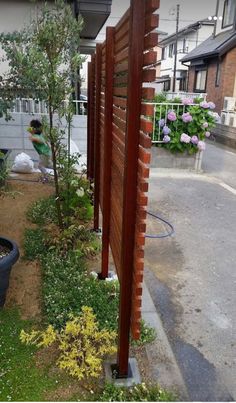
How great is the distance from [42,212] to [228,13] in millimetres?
17688

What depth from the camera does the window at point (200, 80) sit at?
65.2 ft

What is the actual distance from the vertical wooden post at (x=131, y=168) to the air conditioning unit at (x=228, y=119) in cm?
1141

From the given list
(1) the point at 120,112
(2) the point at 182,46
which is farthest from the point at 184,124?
(2) the point at 182,46

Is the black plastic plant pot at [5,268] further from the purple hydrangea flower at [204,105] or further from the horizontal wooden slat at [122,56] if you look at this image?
the purple hydrangea flower at [204,105]

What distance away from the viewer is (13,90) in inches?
171

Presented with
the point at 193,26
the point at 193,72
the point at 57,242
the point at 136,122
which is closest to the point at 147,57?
the point at 136,122

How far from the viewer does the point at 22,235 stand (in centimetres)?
388

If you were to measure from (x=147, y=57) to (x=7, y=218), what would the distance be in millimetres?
3203

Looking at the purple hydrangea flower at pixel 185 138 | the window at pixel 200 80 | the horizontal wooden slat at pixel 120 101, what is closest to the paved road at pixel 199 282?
the purple hydrangea flower at pixel 185 138

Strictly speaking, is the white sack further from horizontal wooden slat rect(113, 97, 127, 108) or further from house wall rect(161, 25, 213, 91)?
house wall rect(161, 25, 213, 91)

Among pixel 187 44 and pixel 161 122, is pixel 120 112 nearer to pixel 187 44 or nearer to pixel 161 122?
pixel 161 122

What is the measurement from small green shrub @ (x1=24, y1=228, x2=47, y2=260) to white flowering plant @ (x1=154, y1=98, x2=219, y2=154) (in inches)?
179

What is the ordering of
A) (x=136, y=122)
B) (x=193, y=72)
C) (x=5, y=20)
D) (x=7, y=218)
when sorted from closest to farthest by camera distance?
1. (x=136, y=122)
2. (x=7, y=218)
3. (x=5, y=20)
4. (x=193, y=72)

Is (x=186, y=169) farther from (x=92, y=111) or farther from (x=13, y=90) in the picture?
(x=13, y=90)
